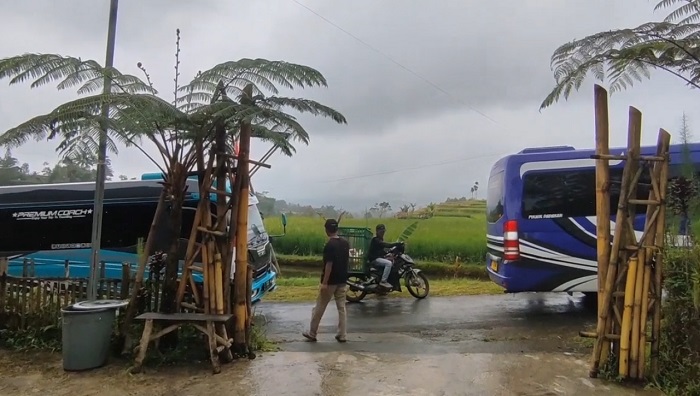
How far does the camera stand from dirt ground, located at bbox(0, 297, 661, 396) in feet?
16.9

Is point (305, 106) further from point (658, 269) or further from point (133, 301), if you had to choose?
point (658, 269)

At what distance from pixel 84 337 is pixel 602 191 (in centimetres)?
559

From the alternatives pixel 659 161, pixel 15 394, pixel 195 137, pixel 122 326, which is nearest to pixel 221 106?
pixel 195 137

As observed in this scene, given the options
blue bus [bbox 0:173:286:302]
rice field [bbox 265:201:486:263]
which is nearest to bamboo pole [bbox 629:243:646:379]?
blue bus [bbox 0:173:286:302]

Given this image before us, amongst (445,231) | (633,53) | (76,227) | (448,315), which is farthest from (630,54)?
(445,231)

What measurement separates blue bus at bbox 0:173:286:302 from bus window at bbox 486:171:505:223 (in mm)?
4073

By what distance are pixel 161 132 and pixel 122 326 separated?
7.53 ft

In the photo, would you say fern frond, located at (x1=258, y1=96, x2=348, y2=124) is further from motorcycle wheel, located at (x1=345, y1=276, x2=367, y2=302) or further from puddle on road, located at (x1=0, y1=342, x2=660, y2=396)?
motorcycle wheel, located at (x1=345, y1=276, x2=367, y2=302)

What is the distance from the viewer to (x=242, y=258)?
617 cm

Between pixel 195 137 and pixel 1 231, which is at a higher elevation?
pixel 195 137

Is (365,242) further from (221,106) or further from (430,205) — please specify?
(430,205)

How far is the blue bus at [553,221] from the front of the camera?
8.47 m

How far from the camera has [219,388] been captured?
523 cm

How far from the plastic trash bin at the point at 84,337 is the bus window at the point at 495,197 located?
6.19 meters
